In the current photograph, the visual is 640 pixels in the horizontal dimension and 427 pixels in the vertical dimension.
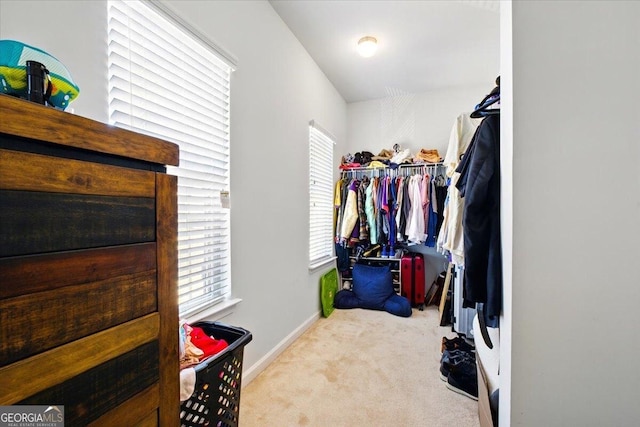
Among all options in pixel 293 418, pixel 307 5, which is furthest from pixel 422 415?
pixel 307 5

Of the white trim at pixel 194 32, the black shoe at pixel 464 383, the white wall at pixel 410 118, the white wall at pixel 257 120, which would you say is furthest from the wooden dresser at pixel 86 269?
the white wall at pixel 410 118

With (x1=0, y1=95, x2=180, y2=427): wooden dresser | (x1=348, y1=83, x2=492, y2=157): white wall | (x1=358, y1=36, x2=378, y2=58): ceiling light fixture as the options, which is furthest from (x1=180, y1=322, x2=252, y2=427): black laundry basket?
(x1=348, y1=83, x2=492, y2=157): white wall

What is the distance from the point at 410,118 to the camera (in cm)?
389

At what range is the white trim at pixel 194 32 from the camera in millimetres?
1246

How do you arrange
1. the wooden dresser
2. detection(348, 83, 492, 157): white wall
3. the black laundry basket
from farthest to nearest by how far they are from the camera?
detection(348, 83, 492, 157): white wall
the black laundry basket
the wooden dresser

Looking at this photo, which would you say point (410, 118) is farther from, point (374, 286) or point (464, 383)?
point (464, 383)

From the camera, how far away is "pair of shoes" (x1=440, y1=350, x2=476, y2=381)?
1.85 m

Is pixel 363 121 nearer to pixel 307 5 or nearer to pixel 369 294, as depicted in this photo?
pixel 307 5

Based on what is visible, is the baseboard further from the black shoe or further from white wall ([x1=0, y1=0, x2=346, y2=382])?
the black shoe

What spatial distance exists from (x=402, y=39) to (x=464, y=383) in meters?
2.85

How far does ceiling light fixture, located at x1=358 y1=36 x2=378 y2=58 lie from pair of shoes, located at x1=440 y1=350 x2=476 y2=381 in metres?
2.73

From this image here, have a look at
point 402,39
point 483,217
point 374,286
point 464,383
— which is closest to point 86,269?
Answer: point 483,217

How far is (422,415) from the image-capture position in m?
1.59

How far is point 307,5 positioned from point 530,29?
5.66ft
